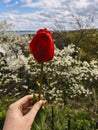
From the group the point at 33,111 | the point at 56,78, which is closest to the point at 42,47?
the point at 33,111

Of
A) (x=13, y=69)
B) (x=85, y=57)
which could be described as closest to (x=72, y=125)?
(x=13, y=69)

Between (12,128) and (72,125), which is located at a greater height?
(12,128)

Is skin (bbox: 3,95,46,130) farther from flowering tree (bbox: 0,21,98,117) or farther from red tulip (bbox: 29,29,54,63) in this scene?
flowering tree (bbox: 0,21,98,117)

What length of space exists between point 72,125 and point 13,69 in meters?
9.17

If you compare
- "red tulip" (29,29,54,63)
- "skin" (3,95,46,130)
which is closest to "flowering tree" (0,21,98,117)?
"skin" (3,95,46,130)

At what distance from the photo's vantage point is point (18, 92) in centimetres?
1755

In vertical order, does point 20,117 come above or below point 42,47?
below

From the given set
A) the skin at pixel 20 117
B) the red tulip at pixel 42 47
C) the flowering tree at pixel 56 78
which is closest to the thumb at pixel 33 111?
the skin at pixel 20 117

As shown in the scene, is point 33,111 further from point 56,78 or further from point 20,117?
point 56,78

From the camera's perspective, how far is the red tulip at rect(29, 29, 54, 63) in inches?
67.6

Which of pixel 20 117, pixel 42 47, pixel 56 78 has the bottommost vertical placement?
pixel 56 78

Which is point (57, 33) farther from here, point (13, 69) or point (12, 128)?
point (12, 128)

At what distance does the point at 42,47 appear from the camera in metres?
1.74

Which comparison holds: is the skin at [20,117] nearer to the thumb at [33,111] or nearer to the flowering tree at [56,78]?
the thumb at [33,111]
